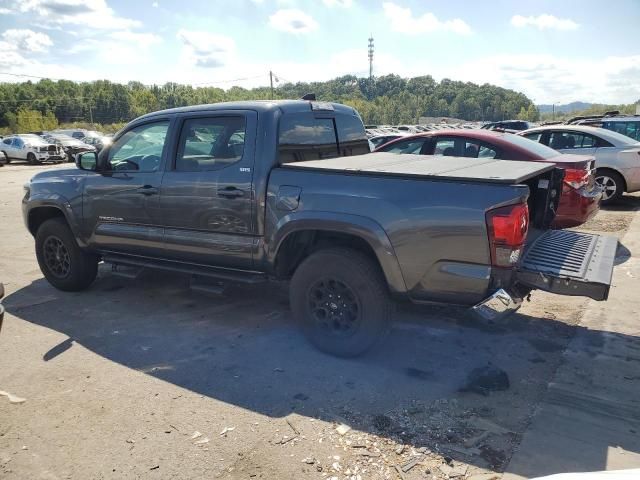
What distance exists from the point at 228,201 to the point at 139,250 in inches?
52.3

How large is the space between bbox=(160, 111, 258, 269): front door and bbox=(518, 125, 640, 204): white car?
7070mm

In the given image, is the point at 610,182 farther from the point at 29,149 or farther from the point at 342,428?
the point at 29,149

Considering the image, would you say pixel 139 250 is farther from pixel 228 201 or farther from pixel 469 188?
pixel 469 188

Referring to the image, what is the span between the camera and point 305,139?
4.48 m

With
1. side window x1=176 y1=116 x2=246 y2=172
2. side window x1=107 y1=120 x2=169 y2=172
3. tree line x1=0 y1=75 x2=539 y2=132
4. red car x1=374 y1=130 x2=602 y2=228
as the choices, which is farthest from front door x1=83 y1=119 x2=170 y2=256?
tree line x1=0 y1=75 x2=539 y2=132

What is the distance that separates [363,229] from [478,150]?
4039 mm

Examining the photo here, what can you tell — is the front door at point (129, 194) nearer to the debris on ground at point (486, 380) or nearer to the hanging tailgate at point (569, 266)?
the debris on ground at point (486, 380)

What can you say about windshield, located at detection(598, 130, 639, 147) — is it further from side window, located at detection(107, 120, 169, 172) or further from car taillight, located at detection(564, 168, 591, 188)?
side window, located at detection(107, 120, 169, 172)

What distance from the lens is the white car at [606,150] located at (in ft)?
30.4

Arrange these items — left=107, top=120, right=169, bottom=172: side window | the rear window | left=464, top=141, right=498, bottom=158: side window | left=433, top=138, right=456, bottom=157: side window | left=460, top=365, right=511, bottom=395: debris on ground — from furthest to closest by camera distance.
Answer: left=433, top=138, right=456, bottom=157: side window → left=464, top=141, right=498, bottom=158: side window → the rear window → left=107, top=120, right=169, bottom=172: side window → left=460, top=365, right=511, bottom=395: debris on ground

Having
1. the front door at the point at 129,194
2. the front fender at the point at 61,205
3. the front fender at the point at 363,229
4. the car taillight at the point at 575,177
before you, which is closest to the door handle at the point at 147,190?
the front door at the point at 129,194

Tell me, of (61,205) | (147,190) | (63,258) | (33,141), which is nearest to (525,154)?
(147,190)

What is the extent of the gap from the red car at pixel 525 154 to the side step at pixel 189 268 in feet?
12.1

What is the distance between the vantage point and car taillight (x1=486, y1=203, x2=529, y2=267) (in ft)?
10.2
